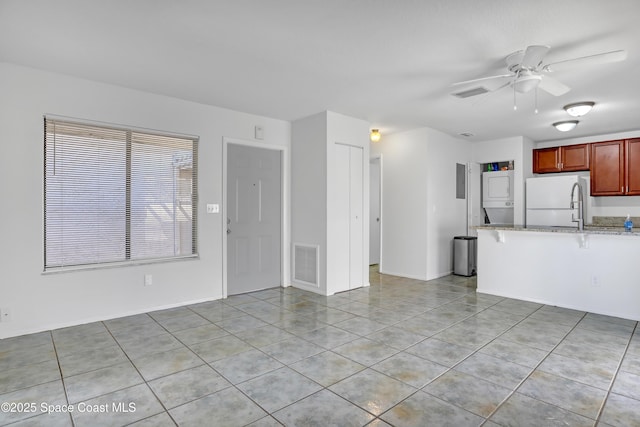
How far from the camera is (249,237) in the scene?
16.0 feet

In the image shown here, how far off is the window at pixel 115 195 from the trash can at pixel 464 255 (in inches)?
174

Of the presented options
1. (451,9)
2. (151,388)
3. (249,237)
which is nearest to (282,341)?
(151,388)

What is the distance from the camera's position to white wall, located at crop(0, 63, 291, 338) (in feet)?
10.6

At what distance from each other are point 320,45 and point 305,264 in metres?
3.10

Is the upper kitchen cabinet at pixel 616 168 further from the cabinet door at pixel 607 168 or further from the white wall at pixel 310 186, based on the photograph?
the white wall at pixel 310 186

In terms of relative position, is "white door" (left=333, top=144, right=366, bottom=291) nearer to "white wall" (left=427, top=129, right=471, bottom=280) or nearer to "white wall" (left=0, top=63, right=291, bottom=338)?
"white wall" (left=427, top=129, right=471, bottom=280)

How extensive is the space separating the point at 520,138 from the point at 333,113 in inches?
148

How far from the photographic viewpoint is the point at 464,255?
6086 millimetres

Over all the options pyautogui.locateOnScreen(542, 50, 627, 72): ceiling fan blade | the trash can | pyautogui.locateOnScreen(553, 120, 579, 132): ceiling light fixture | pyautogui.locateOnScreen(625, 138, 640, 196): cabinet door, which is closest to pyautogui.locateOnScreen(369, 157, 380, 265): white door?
the trash can

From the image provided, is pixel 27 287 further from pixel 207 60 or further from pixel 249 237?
pixel 207 60

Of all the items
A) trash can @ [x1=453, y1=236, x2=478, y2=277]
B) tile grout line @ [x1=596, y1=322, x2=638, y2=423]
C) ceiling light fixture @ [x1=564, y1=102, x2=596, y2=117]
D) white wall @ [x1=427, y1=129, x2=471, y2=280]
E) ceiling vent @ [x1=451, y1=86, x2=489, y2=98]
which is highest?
ceiling light fixture @ [x1=564, y1=102, x2=596, y2=117]

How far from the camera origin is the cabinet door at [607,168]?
19.2 feet

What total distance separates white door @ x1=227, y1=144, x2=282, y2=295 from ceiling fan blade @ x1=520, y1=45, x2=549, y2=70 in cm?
334

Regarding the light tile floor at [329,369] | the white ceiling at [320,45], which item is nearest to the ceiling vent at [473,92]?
the white ceiling at [320,45]
